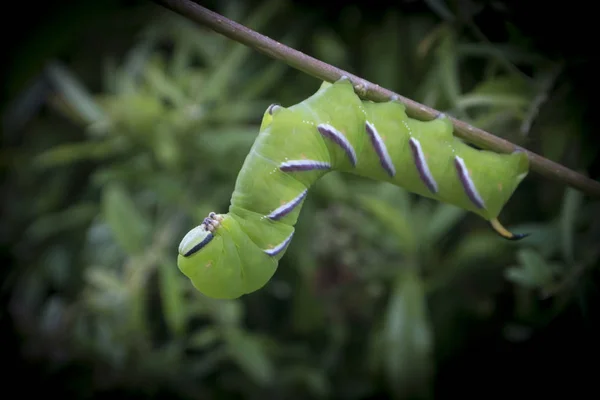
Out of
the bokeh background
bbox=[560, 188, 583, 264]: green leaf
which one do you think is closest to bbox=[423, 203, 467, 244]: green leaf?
the bokeh background

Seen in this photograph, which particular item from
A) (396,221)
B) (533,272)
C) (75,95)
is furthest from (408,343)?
(75,95)

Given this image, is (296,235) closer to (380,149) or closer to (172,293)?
(172,293)

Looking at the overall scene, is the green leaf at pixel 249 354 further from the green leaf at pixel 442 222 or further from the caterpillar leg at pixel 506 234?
the caterpillar leg at pixel 506 234

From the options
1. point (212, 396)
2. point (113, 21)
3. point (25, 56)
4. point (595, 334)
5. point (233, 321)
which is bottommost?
point (212, 396)

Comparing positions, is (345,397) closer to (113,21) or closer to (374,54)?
(374,54)

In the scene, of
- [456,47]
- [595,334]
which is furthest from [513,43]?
[595,334]

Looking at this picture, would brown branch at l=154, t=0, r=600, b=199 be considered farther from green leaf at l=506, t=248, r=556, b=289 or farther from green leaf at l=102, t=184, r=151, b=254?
green leaf at l=102, t=184, r=151, b=254
